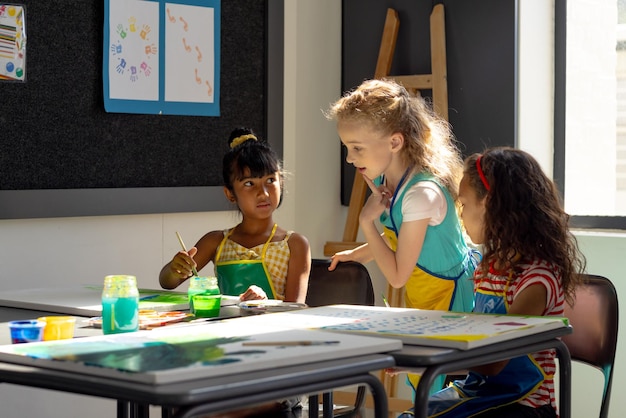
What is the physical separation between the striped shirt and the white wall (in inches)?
53.7

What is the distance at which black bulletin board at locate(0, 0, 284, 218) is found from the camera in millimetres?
2600

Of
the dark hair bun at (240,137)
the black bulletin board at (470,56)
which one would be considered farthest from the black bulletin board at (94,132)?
the black bulletin board at (470,56)

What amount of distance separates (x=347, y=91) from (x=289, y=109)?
0.92 feet

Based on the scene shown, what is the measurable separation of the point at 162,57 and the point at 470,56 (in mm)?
1072

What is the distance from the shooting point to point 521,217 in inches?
72.7

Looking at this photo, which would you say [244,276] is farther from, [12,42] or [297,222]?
[297,222]

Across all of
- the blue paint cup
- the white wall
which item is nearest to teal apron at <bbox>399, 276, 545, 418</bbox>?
the blue paint cup

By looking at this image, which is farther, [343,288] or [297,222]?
[297,222]

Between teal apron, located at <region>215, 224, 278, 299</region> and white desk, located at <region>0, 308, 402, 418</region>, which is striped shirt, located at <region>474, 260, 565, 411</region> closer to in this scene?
white desk, located at <region>0, 308, 402, 418</region>

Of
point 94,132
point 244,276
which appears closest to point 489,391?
point 244,276

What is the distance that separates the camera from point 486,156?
1.94m

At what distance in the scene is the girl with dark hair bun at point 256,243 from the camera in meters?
2.45

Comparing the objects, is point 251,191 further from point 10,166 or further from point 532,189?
point 532,189

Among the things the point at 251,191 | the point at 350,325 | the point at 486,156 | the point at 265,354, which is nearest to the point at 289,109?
the point at 251,191
